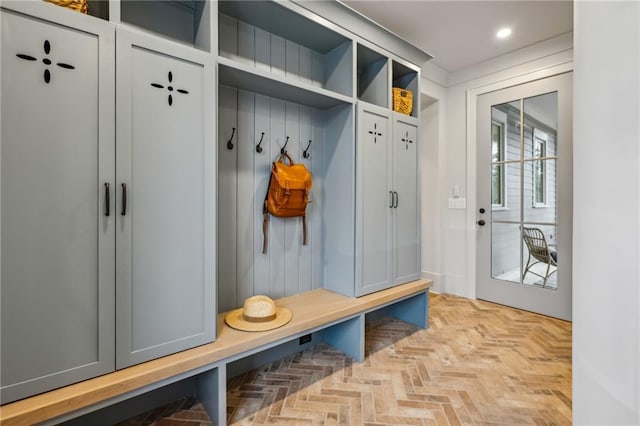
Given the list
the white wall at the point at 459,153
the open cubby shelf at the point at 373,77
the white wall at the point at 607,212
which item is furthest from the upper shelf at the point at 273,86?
the white wall at the point at 459,153

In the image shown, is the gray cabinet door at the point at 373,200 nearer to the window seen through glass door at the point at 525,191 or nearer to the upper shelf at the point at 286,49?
the upper shelf at the point at 286,49

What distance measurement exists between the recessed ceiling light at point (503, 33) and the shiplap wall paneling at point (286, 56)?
1.66m

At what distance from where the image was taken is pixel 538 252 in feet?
10.7

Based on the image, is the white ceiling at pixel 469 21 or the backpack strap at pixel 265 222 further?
the white ceiling at pixel 469 21

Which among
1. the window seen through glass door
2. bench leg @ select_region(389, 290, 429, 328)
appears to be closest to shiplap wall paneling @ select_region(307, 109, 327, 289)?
bench leg @ select_region(389, 290, 429, 328)

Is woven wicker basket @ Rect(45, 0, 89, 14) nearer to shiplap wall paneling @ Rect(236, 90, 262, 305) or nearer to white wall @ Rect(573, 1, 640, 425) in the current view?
shiplap wall paneling @ Rect(236, 90, 262, 305)

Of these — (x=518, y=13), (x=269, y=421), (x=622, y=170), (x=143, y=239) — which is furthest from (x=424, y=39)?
(x=269, y=421)

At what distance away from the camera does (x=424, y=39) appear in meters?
3.07

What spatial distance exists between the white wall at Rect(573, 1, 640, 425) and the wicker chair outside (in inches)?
109

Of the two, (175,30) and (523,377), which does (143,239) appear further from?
(523,377)

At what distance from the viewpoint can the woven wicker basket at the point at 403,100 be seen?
8.93 feet

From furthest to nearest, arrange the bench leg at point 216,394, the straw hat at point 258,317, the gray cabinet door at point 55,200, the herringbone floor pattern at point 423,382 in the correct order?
the straw hat at point 258,317, the herringbone floor pattern at point 423,382, the bench leg at point 216,394, the gray cabinet door at point 55,200

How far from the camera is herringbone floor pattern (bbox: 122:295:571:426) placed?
1.70 m

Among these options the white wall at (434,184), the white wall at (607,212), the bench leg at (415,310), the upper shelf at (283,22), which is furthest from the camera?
the white wall at (434,184)
